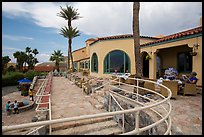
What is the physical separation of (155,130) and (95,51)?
13632 mm

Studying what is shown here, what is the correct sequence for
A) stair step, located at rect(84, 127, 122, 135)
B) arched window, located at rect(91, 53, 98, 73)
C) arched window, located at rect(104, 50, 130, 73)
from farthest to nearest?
arched window, located at rect(91, 53, 98, 73)
arched window, located at rect(104, 50, 130, 73)
stair step, located at rect(84, 127, 122, 135)

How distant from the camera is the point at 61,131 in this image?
471cm

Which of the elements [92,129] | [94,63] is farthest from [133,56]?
[92,129]

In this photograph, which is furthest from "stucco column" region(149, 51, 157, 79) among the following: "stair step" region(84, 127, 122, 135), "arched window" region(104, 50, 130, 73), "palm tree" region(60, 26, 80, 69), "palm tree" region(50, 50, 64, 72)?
"palm tree" region(50, 50, 64, 72)

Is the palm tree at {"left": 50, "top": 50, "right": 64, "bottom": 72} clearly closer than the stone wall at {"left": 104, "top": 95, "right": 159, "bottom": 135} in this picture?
No

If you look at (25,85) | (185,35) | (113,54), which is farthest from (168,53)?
(25,85)

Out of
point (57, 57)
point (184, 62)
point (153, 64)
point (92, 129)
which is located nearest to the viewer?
point (92, 129)

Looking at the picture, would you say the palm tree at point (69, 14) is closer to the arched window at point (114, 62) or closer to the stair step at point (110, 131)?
the arched window at point (114, 62)

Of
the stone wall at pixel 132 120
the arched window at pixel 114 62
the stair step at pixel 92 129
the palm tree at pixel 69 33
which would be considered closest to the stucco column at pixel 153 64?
the arched window at pixel 114 62

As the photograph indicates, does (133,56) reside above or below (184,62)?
above

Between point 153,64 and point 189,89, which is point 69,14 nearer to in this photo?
point 153,64

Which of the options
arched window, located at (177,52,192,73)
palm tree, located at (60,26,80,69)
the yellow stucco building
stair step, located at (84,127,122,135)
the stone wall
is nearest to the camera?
the stone wall

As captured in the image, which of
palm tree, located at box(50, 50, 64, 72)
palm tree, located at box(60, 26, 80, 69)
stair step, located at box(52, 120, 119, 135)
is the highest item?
palm tree, located at box(60, 26, 80, 69)

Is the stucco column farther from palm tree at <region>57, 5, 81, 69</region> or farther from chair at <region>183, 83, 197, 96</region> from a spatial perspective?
palm tree at <region>57, 5, 81, 69</region>
